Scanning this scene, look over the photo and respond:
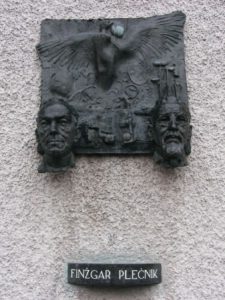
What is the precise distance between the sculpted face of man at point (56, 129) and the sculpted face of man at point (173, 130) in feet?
1.18

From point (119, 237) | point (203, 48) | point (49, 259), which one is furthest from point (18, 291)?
point (203, 48)

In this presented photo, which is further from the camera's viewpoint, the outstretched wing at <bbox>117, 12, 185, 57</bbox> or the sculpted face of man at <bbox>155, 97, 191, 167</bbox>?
the outstretched wing at <bbox>117, 12, 185, 57</bbox>

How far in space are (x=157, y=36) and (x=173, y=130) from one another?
20.0 inches

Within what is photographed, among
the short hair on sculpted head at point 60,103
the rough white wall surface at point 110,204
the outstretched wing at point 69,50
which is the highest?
the outstretched wing at point 69,50

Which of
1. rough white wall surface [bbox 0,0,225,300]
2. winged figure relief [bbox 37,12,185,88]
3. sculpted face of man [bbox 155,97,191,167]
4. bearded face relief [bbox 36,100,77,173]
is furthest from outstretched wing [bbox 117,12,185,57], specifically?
bearded face relief [bbox 36,100,77,173]

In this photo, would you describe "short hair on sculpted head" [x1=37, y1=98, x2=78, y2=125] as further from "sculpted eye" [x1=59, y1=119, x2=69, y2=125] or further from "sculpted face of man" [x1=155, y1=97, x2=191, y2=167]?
"sculpted face of man" [x1=155, y1=97, x2=191, y2=167]

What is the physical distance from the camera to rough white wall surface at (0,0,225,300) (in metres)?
1.84

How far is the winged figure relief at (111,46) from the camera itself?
6.68ft

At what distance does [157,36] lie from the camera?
209 cm

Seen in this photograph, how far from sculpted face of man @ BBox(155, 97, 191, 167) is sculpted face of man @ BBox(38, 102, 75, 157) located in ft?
1.18

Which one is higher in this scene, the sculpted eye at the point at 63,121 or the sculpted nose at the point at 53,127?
the sculpted eye at the point at 63,121

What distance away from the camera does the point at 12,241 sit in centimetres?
188

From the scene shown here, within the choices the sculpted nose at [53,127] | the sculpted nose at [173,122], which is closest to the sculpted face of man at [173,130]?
the sculpted nose at [173,122]

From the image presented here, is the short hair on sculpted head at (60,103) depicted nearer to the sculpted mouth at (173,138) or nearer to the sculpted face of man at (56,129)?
the sculpted face of man at (56,129)
